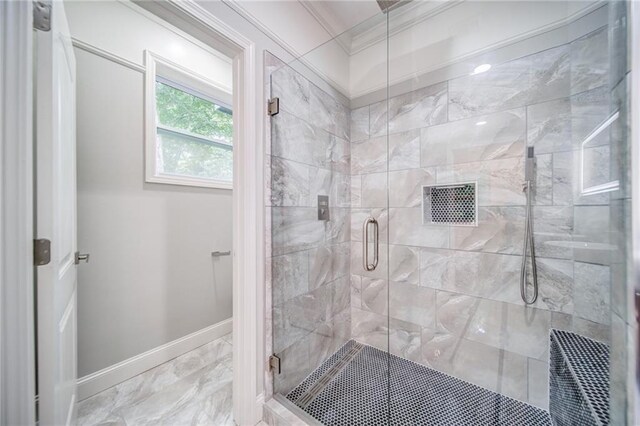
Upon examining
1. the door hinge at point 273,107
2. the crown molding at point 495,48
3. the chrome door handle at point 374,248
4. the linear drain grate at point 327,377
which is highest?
the crown molding at point 495,48

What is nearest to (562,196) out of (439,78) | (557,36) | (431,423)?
(557,36)

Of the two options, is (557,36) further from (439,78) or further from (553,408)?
(553,408)

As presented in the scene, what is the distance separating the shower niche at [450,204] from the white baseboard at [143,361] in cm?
210

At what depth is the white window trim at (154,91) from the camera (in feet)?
5.76

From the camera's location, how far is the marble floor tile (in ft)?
4.44

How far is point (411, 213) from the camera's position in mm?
1842

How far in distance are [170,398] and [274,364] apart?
722 millimetres

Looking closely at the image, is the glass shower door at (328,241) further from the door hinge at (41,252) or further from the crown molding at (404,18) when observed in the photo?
the door hinge at (41,252)

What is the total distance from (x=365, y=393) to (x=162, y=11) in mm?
2300

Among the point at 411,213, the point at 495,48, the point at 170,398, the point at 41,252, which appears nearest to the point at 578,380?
the point at 411,213

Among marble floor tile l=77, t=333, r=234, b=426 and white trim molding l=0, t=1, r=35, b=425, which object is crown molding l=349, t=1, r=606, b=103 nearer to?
white trim molding l=0, t=1, r=35, b=425

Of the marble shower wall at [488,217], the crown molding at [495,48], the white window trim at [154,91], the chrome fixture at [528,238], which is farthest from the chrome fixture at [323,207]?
the chrome fixture at [528,238]

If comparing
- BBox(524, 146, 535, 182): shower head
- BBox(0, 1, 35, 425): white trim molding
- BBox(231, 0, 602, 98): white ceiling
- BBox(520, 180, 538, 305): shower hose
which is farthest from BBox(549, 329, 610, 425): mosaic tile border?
BBox(0, 1, 35, 425): white trim molding

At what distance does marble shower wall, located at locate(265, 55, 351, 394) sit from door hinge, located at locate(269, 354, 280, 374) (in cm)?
4
